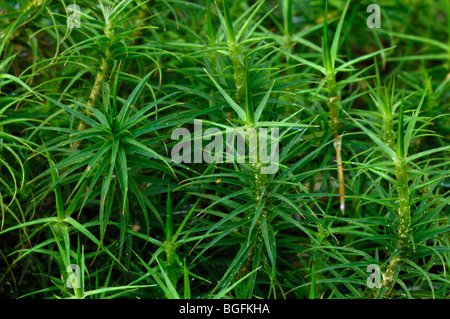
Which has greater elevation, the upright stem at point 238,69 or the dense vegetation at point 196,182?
the upright stem at point 238,69

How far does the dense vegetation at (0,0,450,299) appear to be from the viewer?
71 centimetres

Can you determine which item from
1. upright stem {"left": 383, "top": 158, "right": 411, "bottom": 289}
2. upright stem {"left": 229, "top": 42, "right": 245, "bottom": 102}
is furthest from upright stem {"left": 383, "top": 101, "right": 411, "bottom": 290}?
upright stem {"left": 229, "top": 42, "right": 245, "bottom": 102}

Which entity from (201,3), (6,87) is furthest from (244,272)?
(201,3)

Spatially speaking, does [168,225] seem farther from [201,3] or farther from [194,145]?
[201,3]

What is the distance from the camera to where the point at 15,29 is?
0.88 m

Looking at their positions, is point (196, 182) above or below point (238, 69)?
below

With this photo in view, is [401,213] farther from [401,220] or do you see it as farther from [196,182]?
[196,182]

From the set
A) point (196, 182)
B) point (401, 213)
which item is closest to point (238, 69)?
point (196, 182)

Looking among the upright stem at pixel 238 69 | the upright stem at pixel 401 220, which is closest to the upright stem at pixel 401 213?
the upright stem at pixel 401 220

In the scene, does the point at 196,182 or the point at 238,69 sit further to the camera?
the point at 238,69

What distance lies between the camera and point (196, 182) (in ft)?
2.32

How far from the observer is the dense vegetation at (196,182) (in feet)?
2.33

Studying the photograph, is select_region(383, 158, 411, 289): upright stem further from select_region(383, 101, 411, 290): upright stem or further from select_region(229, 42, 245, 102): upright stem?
select_region(229, 42, 245, 102): upright stem

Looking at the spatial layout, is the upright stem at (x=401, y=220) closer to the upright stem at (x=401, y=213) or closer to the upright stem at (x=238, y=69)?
the upright stem at (x=401, y=213)
